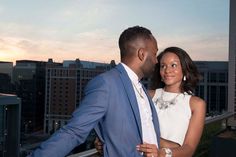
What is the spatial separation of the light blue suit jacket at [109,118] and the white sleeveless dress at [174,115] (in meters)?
0.42

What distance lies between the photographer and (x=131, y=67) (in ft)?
3.47

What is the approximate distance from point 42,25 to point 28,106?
526 inches

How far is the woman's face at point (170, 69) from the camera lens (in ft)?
4.93

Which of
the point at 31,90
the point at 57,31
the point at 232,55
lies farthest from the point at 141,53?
the point at 57,31

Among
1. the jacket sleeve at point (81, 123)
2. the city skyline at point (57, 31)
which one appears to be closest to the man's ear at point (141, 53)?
the jacket sleeve at point (81, 123)

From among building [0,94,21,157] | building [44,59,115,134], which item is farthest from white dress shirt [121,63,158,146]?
building [44,59,115,134]

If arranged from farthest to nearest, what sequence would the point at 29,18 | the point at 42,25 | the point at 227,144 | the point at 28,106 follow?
the point at 42,25, the point at 29,18, the point at 28,106, the point at 227,144

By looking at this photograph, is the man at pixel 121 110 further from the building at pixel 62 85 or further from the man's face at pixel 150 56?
the building at pixel 62 85

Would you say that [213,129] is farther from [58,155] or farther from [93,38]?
[93,38]

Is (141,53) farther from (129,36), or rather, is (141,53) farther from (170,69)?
(170,69)

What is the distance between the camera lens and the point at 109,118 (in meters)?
0.97

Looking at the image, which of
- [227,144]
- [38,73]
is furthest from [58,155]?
[38,73]

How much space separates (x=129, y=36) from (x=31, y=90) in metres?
46.4

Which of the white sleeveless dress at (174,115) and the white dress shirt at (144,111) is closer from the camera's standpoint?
the white dress shirt at (144,111)
